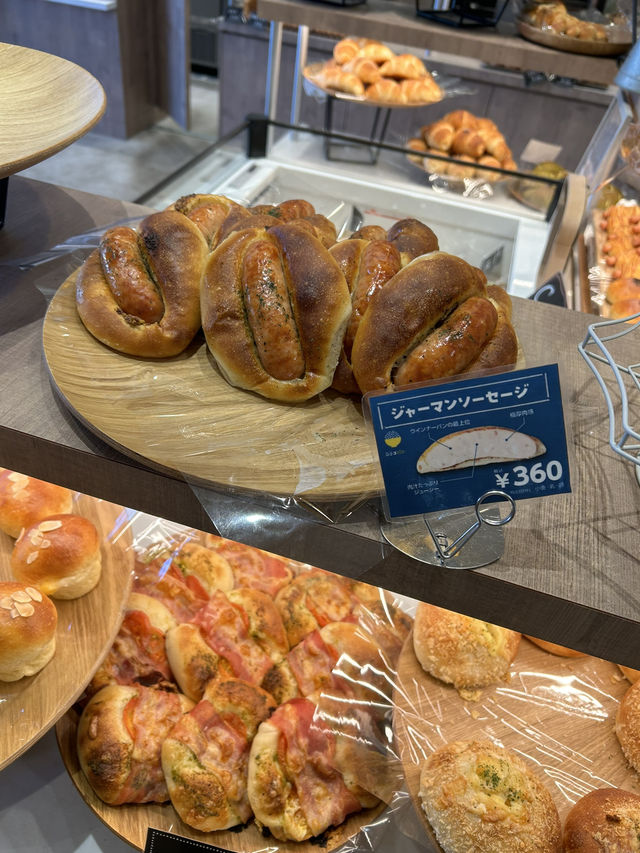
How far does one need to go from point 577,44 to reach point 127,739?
235 centimetres

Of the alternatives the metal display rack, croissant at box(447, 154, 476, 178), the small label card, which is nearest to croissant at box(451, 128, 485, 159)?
croissant at box(447, 154, 476, 178)

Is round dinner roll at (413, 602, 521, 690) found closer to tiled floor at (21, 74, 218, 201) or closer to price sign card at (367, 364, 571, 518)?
price sign card at (367, 364, 571, 518)

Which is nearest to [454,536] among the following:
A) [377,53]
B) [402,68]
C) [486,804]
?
[486,804]

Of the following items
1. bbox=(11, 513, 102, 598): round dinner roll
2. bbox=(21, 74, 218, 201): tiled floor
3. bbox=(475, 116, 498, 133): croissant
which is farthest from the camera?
bbox=(21, 74, 218, 201): tiled floor

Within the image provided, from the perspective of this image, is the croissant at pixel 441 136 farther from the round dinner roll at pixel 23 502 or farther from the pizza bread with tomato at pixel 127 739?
the pizza bread with tomato at pixel 127 739

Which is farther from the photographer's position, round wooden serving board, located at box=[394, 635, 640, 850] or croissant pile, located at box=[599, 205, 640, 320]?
croissant pile, located at box=[599, 205, 640, 320]

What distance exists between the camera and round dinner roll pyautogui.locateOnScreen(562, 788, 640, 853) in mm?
832

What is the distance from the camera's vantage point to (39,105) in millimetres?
944

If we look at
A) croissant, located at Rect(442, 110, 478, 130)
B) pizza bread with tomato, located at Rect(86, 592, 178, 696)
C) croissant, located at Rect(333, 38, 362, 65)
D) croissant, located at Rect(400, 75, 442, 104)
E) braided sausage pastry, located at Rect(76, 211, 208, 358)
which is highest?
braided sausage pastry, located at Rect(76, 211, 208, 358)

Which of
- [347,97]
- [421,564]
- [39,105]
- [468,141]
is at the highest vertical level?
[39,105]

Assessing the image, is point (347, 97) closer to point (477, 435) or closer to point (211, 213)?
point (211, 213)

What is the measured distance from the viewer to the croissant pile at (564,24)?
2.10m

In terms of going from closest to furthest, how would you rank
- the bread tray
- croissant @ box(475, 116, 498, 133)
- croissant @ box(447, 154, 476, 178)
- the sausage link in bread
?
the sausage link in bread
croissant @ box(447, 154, 476, 178)
the bread tray
croissant @ box(475, 116, 498, 133)

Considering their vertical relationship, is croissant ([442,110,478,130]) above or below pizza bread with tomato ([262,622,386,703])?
above
